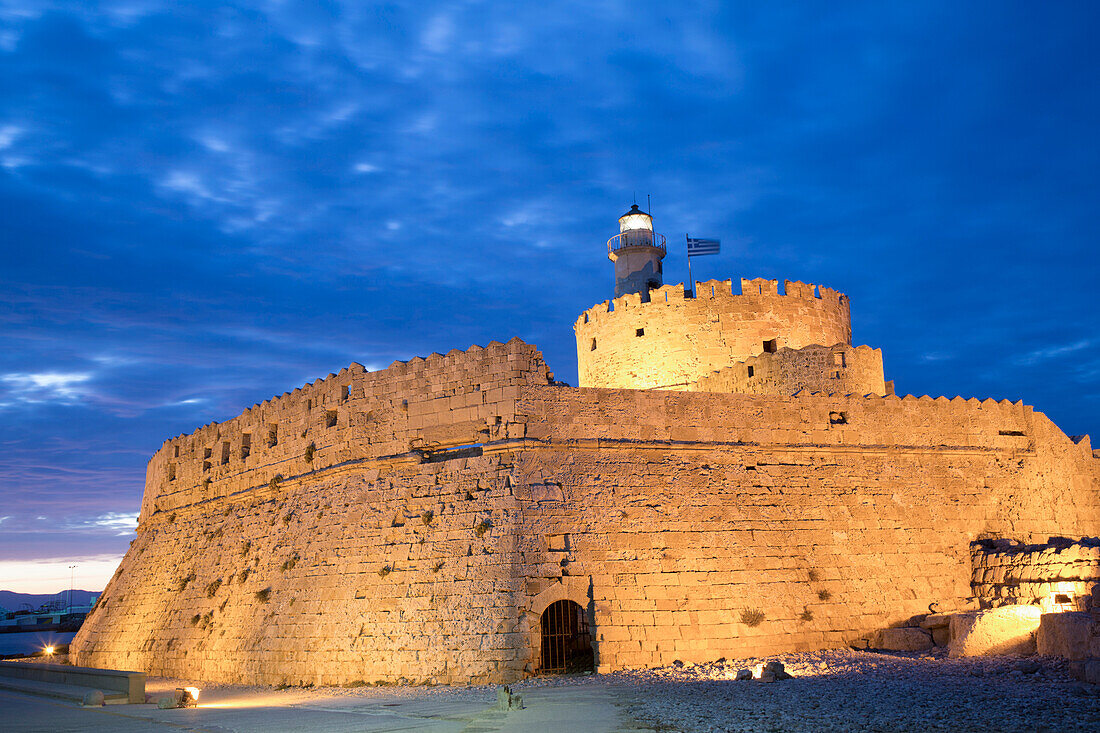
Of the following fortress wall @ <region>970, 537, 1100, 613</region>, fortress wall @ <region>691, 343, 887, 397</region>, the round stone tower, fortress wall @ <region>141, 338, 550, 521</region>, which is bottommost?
fortress wall @ <region>970, 537, 1100, 613</region>

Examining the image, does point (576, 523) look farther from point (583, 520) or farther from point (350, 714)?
point (350, 714)

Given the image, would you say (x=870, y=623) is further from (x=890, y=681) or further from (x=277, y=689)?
(x=277, y=689)

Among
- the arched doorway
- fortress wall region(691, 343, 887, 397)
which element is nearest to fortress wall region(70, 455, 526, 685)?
the arched doorway

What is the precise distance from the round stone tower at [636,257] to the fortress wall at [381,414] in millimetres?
11064

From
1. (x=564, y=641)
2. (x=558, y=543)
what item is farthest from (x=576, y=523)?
(x=564, y=641)

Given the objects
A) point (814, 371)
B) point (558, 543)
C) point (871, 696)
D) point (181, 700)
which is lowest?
point (181, 700)

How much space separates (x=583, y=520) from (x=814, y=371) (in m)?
8.05

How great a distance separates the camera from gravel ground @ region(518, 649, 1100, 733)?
7.45 meters

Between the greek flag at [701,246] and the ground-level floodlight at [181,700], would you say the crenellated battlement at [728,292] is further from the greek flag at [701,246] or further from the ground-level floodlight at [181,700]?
the ground-level floodlight at [181,700]

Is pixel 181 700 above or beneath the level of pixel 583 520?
beneath

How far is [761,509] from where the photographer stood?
44.7ft

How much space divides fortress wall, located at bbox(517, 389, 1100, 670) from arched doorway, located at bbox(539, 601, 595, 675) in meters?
0.48

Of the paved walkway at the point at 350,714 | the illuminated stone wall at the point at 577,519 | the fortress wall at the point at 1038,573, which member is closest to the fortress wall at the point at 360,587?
the illuminated stone wall at the point at 577,519

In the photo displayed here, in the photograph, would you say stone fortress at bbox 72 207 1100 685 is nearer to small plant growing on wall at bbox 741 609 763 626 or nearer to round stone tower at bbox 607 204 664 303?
small plant growing on wall at bbox 741 609 763 626
